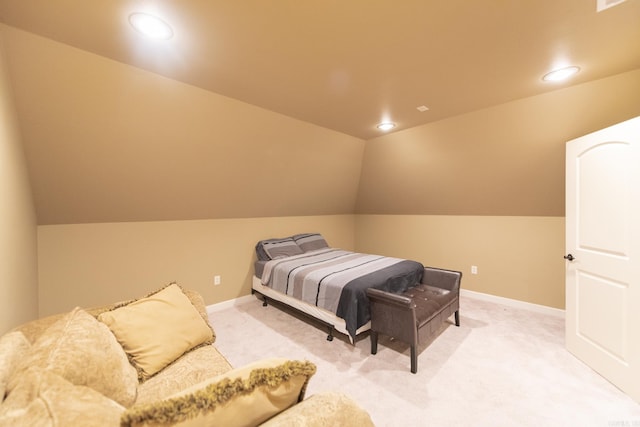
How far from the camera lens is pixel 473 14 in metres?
1.45

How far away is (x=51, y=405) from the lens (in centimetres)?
67

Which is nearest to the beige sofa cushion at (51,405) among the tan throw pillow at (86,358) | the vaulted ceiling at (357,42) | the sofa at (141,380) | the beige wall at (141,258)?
the sofa at (141,380)

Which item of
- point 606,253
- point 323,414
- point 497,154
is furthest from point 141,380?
point 497,154

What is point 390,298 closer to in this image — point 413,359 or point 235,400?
point 413,359

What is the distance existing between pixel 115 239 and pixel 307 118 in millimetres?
2560

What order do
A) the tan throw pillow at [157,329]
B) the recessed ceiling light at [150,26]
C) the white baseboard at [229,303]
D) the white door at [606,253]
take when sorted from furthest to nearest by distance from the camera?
the white baseboard at [229,303], the white door at [606,253], the recessed ceiling light at [150,26], the tan throw pillow at [157,329]

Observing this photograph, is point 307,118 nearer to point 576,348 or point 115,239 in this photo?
point 115,239

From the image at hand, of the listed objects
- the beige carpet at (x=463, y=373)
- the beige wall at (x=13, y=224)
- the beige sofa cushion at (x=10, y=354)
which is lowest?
the beige carpet at (x=463, y=373)

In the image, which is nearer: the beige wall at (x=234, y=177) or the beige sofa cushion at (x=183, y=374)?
the beige sofa cushion at (x=183, y=374)

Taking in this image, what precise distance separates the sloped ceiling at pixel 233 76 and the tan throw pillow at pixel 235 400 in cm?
171

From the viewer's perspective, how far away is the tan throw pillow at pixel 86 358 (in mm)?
→ 923

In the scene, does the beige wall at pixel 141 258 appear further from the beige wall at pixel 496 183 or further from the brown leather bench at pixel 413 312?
the beige wall at pixel 496 183

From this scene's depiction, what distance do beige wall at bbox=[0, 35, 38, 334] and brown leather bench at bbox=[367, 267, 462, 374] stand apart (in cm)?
248

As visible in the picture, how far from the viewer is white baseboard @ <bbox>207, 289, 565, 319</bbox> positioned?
3.20m
